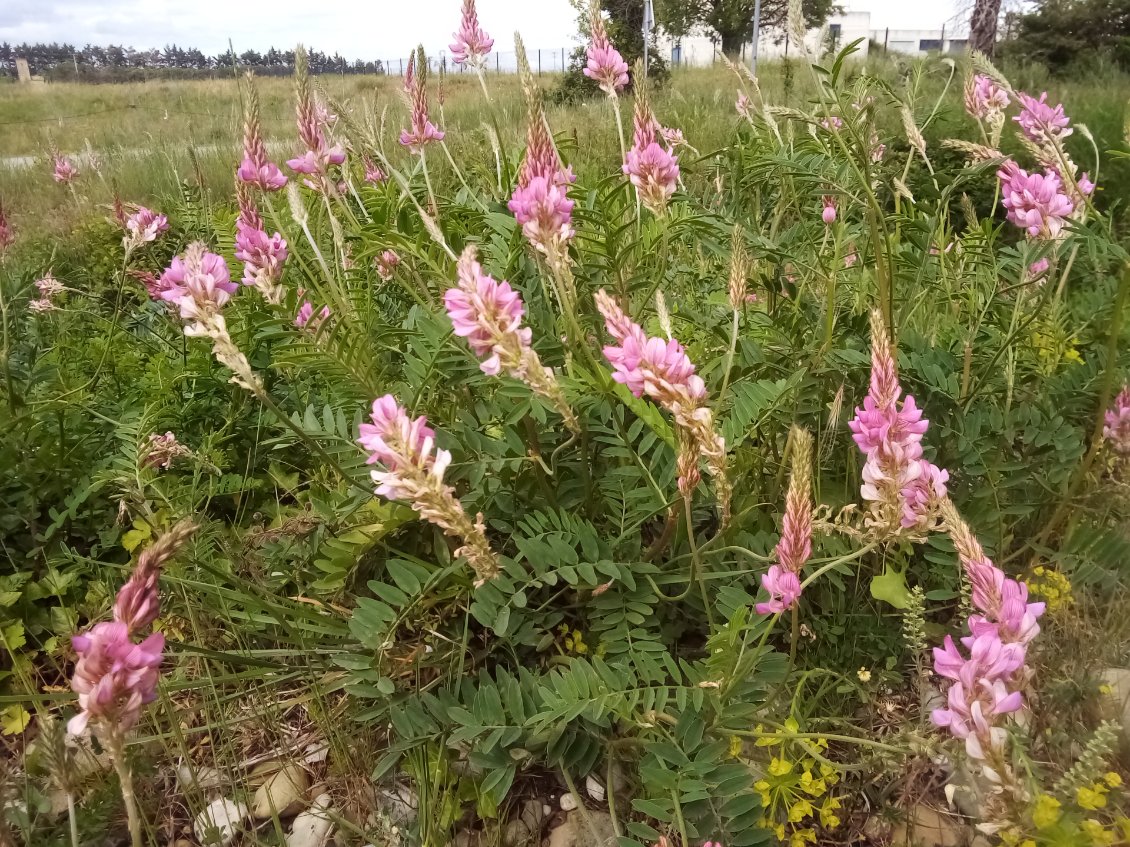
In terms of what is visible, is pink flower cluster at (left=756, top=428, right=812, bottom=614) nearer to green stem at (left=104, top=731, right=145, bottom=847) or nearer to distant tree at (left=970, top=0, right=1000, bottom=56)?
green stem at (left=104, top=731, right=145, bottom=847)

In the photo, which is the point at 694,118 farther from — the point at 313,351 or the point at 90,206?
the point at 313,351

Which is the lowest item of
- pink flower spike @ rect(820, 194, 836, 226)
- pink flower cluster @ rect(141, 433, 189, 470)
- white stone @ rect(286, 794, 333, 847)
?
white stone @ rect(286, 794, 333, 847)

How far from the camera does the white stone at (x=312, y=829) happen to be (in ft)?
3.99

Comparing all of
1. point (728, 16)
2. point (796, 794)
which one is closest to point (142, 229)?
point (796, 794)

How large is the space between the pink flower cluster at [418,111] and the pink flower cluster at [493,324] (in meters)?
0.99

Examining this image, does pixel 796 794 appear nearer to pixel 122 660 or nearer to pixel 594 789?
pixel 594 789

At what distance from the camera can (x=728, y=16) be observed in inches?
855

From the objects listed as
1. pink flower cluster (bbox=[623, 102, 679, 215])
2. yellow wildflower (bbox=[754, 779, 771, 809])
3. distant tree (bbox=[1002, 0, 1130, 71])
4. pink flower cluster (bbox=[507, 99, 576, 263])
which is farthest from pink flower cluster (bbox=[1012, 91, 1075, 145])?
distant tree (bbox=[1002, 0, 1130, 71])

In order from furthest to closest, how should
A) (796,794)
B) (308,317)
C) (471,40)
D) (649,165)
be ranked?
(471,40) < (308,317) < (649,165) < (796,794)

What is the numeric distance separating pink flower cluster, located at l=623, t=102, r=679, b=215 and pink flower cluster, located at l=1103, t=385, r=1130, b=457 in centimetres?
90

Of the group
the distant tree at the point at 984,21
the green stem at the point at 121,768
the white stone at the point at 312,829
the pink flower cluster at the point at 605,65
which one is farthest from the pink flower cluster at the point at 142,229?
the distant tree at the point at 984,21

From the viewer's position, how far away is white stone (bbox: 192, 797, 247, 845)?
3.75 feet

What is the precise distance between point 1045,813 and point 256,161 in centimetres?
174

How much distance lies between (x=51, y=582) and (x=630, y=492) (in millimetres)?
1264
